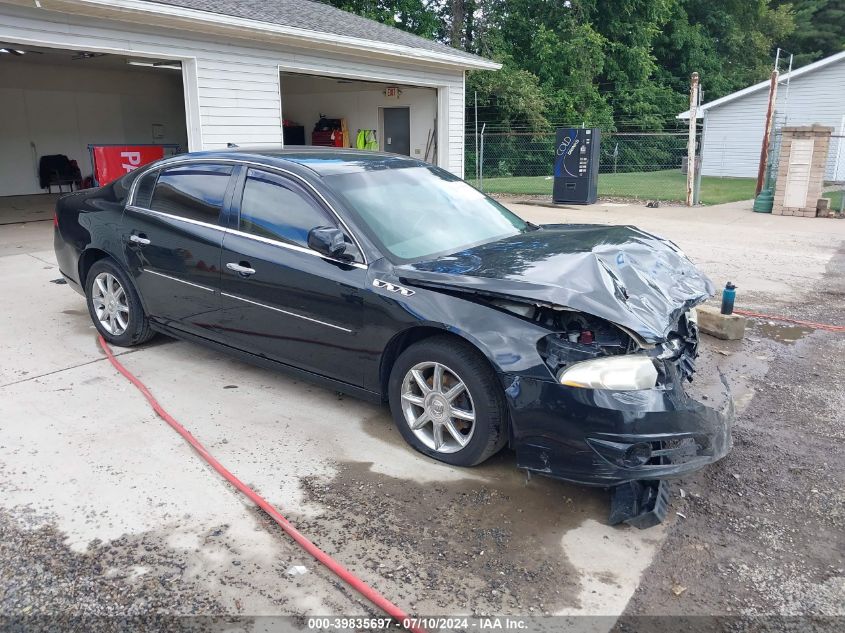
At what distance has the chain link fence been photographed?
20.0 m

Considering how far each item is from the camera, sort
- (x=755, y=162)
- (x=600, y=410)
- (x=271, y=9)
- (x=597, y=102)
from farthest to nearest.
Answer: (x=597, y=102) → (x=755, y=162) → (x=271, y=9) → (x=600, y=410)

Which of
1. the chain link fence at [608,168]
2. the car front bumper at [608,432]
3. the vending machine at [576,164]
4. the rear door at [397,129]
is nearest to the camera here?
the car front bumper at [608,432]

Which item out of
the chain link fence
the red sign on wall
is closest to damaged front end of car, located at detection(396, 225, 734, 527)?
the red sign on wall

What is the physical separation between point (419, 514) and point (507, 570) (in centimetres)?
56

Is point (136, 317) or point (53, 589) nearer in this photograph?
point (53, 589)

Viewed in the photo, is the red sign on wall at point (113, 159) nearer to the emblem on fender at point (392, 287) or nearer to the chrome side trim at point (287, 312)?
the chrome side trim at point (287, 312)

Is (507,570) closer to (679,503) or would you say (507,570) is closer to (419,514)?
(419,514)

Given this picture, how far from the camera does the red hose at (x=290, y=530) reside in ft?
8.60

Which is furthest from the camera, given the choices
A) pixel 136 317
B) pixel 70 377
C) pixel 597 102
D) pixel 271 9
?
pixel 597 102

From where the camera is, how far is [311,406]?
14.8ft

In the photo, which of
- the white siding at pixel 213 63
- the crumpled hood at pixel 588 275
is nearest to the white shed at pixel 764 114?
the white siding at pixel 213 63

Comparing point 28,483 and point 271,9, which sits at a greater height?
point 271,9

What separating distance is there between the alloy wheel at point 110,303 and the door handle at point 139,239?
0.45 metres

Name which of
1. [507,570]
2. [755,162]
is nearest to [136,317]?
[507,570]
